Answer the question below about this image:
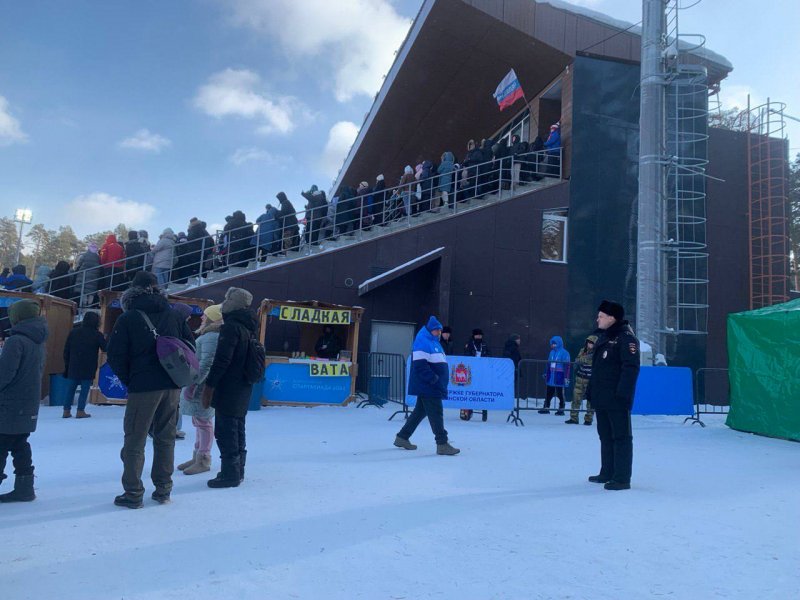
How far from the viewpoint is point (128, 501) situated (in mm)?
4602

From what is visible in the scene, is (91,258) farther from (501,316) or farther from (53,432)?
(501,316)

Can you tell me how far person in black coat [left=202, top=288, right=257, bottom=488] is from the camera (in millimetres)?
5227

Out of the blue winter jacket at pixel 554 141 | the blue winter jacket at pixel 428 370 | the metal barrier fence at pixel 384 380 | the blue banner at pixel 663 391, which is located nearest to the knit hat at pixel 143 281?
the blue winter jacket at pixel 428 370

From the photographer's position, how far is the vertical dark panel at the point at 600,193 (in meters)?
16.9

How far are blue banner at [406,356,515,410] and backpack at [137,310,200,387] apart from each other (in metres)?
6.55

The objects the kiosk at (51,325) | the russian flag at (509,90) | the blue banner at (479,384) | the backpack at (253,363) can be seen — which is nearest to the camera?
the backpack at (253,363)

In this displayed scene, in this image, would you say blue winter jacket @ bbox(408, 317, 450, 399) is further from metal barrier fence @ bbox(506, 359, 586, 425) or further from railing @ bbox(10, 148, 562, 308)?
railing @ bbox(10, 148, 562, 308)

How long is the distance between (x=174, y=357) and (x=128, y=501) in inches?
46.1

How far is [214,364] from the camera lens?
5.22 meters

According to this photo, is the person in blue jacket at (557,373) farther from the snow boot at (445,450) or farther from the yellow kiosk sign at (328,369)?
the snow boot at (445,450)

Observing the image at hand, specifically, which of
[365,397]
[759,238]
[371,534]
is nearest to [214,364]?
[371,534]

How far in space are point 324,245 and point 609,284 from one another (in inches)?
324

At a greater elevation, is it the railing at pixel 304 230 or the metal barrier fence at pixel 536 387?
the railing at pixel 304 230

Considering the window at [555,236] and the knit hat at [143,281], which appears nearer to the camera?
the knit hat at [143,281]
